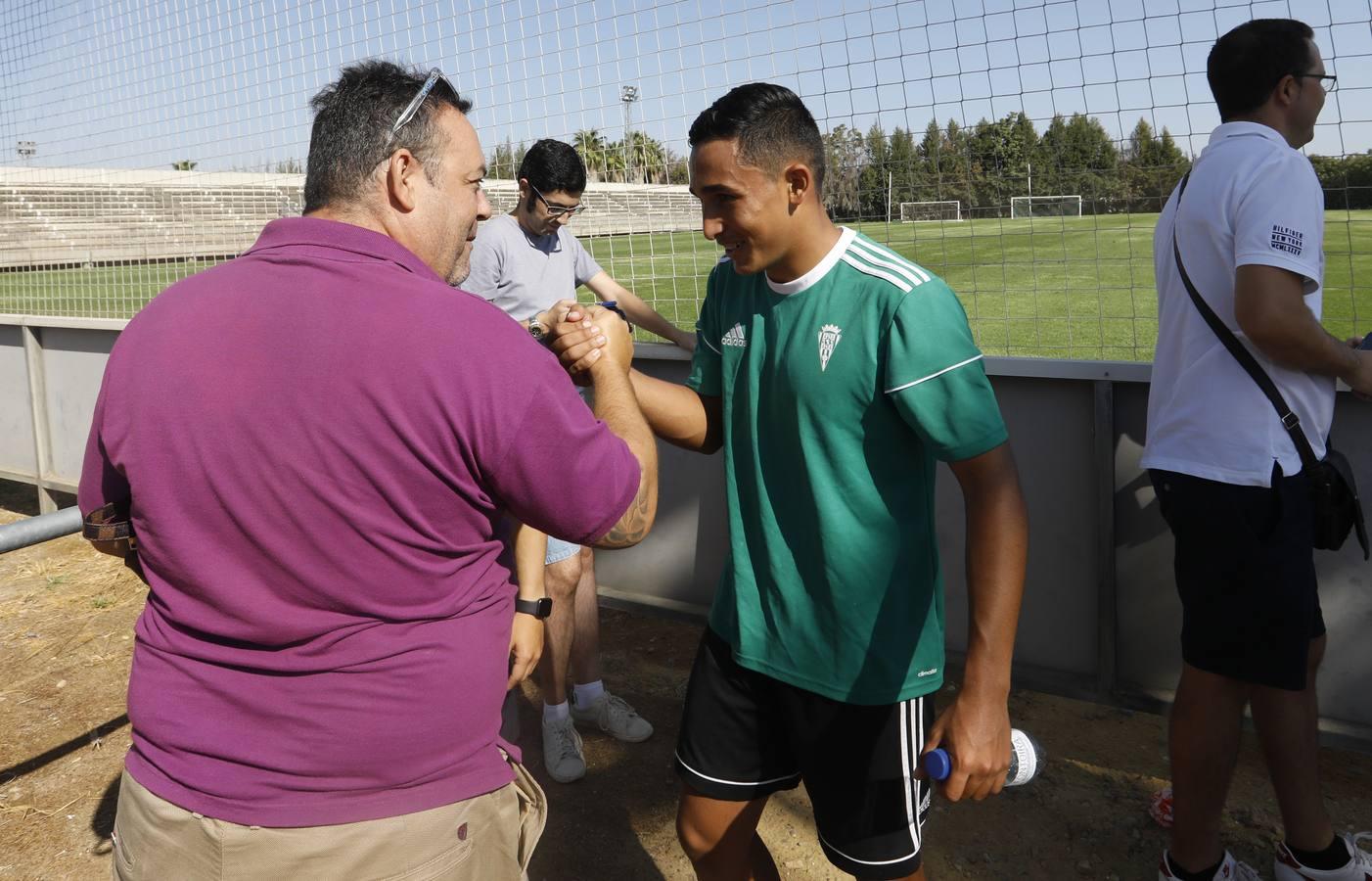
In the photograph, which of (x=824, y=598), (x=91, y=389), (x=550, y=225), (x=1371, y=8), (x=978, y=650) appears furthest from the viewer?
(x=91, y=389)

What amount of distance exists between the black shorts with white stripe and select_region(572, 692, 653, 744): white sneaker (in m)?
1.77

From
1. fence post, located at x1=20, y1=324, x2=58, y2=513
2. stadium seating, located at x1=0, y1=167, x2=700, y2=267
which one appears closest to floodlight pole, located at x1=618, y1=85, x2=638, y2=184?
stadium seating, located at x1=0, y1=167, x2=700, y2=267

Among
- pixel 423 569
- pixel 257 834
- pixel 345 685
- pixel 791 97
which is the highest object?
pixel 791 97

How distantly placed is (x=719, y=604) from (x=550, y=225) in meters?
2.50

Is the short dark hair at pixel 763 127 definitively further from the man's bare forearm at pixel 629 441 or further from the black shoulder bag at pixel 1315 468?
the black shoulder bag at pixel 1315 468

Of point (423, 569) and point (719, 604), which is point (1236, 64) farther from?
point (423, 569)

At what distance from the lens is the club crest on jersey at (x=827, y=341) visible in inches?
85.2

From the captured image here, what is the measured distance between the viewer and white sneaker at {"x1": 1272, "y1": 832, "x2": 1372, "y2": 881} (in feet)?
9.26

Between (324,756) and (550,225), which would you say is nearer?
(324,756)

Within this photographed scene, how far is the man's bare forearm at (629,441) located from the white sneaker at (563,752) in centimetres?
229

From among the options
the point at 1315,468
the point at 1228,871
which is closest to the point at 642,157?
the point at 1315,468

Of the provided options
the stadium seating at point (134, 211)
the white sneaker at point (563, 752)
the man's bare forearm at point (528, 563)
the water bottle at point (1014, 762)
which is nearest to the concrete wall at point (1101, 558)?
the white sneaker at point (563, 752)

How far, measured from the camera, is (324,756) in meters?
1.54

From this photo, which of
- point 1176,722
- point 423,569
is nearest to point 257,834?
point 423,569
